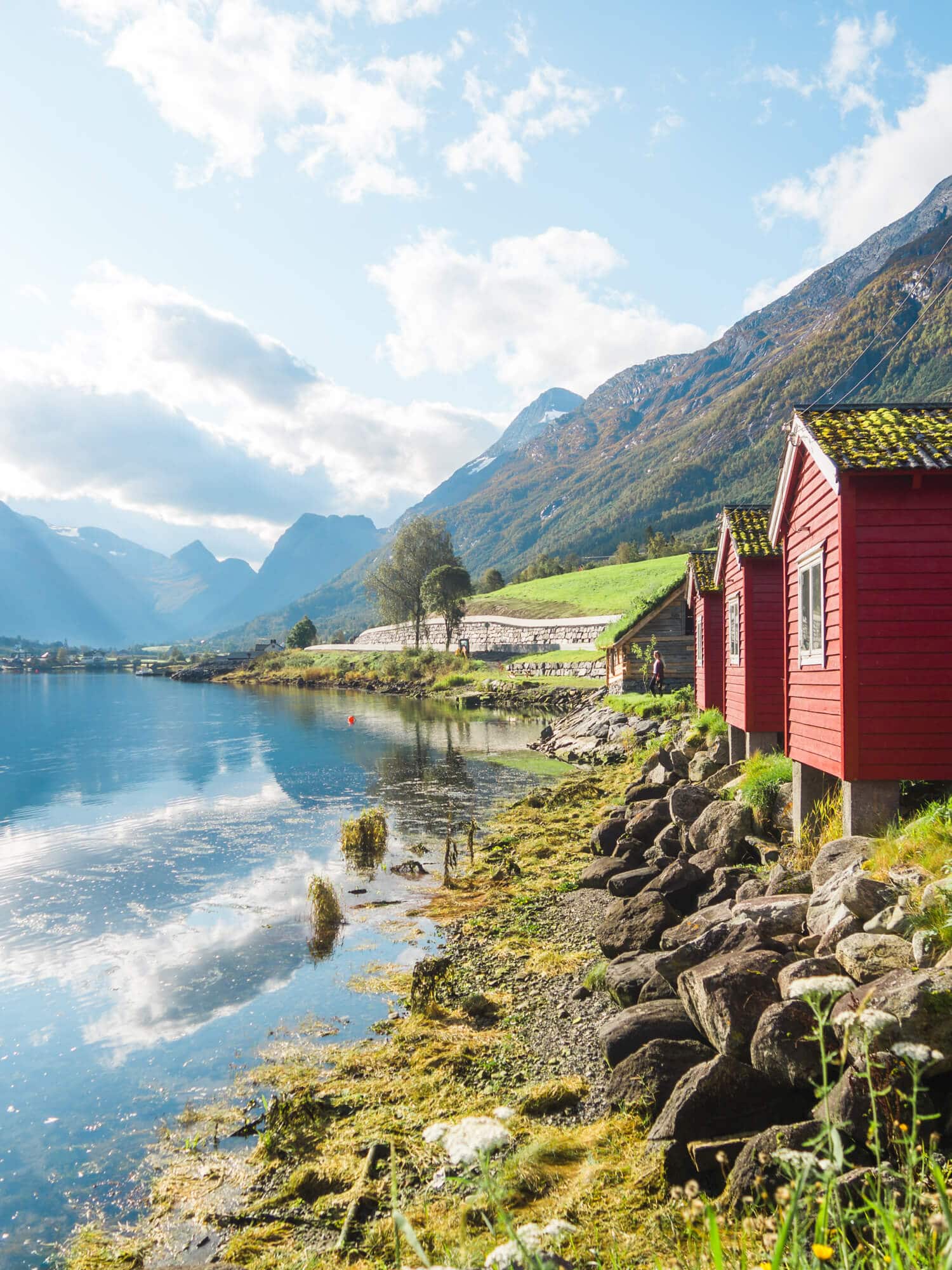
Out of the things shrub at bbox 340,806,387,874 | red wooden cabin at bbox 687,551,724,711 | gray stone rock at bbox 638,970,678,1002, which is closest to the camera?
gray stone rock at bbox 638,970,678,1002

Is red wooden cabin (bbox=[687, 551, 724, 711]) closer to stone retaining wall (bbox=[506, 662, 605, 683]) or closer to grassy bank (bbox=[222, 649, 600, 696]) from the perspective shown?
grassy bank (bbox=[222, 649, 600, 696])

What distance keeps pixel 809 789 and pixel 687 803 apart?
309 cm

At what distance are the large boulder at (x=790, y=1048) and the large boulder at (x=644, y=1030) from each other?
54.4 inches

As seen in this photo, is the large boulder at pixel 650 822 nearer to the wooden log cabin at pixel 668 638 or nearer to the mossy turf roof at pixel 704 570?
the mossy turf roof at pixel 704 570

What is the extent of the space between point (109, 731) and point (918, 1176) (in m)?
50.6

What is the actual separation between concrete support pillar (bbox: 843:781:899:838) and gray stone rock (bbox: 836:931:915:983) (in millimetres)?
4414

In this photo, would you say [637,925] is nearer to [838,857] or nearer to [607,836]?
[838,857]

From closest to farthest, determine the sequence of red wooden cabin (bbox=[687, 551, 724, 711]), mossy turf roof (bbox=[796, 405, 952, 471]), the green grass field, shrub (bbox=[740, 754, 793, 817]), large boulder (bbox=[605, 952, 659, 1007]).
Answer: large boulder (bbox=[605, 952, 659, 1007]), mossy turf roof (bbox=[796, 405, 952, 471]), shrub (bbox=[740, 754, 793, 817]), red wooden cabin (bbox=[687, 551, 724, 711]), the green grass field

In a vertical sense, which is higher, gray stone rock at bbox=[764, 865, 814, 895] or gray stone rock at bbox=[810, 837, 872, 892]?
gray stone rock at bbox=[810, 837, 872, 892]

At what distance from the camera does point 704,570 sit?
2745cm

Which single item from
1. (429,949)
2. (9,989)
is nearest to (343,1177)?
(429,949)

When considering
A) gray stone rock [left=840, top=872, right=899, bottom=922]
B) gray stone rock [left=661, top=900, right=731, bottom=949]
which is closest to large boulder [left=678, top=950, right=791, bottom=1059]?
gray stone rock [left=840, top=872, right=899, bottom=922]

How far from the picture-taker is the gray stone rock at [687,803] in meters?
16.3

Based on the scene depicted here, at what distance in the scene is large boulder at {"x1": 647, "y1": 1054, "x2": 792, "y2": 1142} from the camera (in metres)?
6.59
